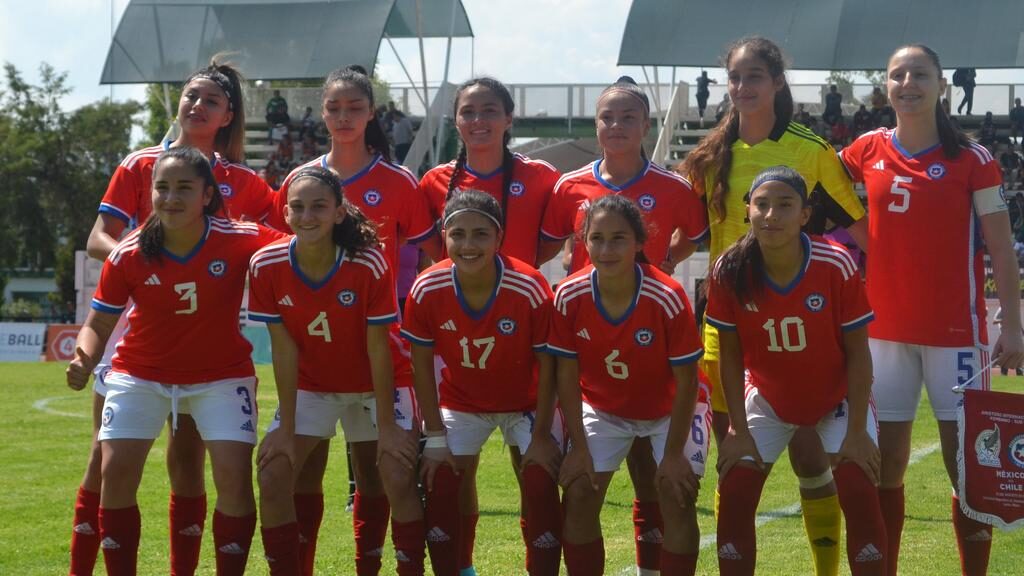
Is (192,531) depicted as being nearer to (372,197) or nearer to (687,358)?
(372,197)

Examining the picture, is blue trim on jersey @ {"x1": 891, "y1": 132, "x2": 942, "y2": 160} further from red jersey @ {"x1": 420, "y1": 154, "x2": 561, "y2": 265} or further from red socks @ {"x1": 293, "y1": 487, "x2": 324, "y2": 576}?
red socks @ {"x1": 293, "y1": 487, "x2": 324, "y2": 576}

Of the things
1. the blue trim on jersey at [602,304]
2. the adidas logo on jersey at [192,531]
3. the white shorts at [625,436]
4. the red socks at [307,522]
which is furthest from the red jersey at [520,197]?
the adidas logo on jersey at [192,531]

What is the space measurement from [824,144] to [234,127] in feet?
8.26

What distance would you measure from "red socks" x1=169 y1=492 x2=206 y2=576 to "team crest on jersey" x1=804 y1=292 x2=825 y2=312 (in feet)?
8.18

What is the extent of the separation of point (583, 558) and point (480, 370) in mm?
815

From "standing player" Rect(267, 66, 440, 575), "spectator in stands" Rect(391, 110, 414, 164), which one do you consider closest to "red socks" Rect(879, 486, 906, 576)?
"standing player" Rect(267, 66, 440, 575)

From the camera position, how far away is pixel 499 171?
5.48 m

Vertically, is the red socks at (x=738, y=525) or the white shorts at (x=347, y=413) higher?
the white shorts at (x=347, y=413)

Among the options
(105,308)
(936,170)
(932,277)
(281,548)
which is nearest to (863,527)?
(932,277)

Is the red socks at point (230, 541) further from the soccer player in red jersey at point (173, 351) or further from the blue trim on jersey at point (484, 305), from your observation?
the blue trim on jersey at point (484, 305)

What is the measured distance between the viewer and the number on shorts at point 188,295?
4934 mm

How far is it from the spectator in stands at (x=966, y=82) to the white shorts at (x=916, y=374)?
22437 millimetres

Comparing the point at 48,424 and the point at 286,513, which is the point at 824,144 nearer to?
the point at 286,513

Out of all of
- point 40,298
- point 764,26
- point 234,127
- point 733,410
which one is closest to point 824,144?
point 733,410
